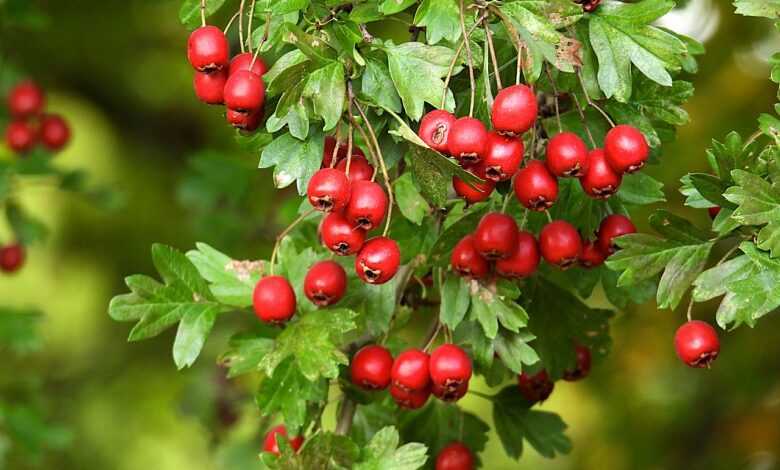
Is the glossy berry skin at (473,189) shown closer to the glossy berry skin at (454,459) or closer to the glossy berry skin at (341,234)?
the glossy berry skin at (341,234)

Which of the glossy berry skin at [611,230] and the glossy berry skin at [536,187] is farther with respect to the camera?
the glossy berry skin at [611,230]

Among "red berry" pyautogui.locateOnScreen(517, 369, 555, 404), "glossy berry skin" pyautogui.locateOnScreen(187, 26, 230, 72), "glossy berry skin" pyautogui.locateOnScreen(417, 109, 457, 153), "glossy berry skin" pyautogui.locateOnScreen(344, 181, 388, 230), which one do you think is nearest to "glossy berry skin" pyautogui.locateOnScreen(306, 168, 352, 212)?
"glossy berry skin" pyautogui.locateOnScreen(344, 181, 388, 230)

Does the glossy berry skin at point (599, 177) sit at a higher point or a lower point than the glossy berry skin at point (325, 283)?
higher

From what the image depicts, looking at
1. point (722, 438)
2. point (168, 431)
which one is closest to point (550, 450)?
point (722, 438)

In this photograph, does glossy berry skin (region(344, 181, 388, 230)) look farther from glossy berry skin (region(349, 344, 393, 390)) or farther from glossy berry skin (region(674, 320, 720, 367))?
glossy berry skin (region(674, 320, 720, 367))

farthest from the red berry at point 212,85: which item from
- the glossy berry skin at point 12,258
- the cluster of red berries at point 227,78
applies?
the glossy berry skin at point 12,258

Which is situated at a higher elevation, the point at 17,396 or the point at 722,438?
the point at 17,396

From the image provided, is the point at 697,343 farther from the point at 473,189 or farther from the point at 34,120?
the point at 34,120

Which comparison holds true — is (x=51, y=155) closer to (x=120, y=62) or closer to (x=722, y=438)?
(x=120, y=62)
